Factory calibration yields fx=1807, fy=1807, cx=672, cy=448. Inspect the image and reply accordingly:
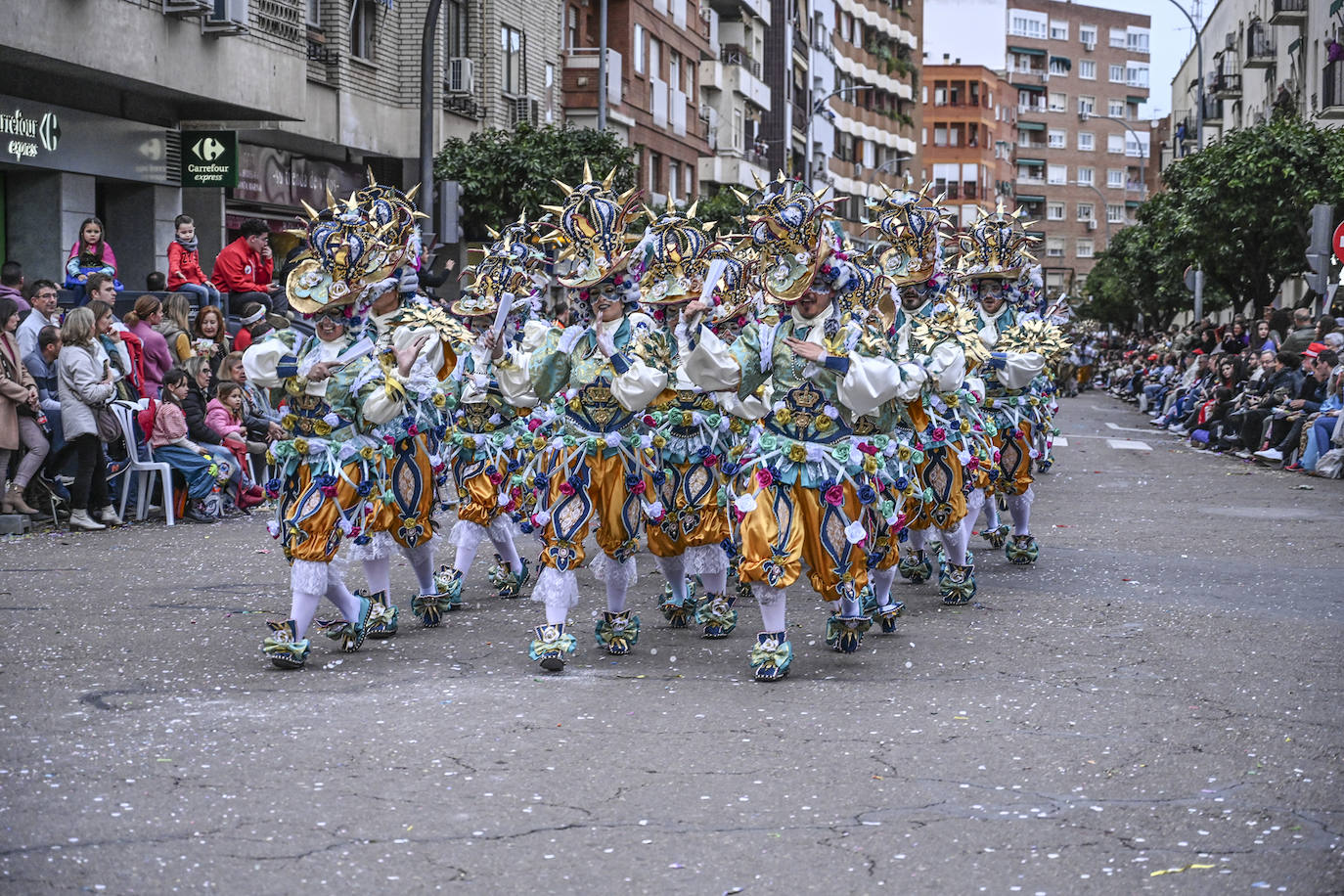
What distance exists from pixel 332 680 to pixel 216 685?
0.50m

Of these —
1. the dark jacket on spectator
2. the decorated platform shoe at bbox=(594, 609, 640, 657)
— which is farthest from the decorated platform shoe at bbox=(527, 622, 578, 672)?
the dark jacket on spectator

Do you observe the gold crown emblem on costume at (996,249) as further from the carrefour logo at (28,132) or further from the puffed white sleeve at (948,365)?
the carrefour logo at (28,132)

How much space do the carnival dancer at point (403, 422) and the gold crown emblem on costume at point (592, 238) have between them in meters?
0.78

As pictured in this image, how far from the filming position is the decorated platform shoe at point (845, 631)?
8.55m

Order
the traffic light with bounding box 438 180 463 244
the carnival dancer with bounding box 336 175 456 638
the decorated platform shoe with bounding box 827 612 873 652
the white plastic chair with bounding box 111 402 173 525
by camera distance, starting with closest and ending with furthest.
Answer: the decorated platform shoe with bounding box 827 612 873 652 → the carnival dancer with bounding box 336 175 456 638 → the white plastic chair with bounding box 111 402 173 525 → the traffic light with bounding box 438 180 463 244

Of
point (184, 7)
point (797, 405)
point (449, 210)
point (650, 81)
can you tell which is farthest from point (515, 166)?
point (797, 405)

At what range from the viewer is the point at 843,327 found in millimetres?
8172

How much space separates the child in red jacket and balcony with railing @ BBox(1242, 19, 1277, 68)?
44623 millimetres

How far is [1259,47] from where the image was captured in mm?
55469

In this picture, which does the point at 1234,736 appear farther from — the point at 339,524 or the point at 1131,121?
the point at 1131,121

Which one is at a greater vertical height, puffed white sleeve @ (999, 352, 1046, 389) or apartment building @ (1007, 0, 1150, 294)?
apartment building @ (1007, 0, 1150, 294)

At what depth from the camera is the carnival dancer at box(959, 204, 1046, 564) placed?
1152cm

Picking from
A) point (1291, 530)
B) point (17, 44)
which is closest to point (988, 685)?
point (1291, 530)

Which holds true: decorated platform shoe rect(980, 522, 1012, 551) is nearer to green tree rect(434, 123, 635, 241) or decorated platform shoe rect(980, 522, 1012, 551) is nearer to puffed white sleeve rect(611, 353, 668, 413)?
puffed white sleeve rect(611, 353, 668, 413)
